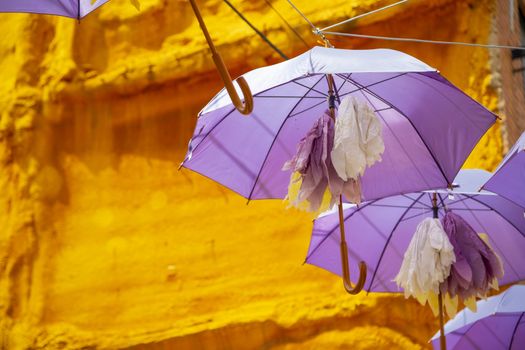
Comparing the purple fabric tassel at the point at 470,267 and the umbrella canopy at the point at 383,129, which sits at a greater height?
the umbrella canopy at the point at 383,129

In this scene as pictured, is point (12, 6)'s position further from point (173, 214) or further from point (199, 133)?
point (173, 214)

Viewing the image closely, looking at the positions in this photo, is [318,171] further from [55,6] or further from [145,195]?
[145,195]

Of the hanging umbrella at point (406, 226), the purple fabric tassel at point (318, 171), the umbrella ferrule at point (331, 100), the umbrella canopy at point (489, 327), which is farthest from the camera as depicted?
the umbrella canopy at point (489, 327)

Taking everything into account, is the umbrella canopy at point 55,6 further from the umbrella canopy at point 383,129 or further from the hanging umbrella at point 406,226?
the hanging umbrella at point 406,226

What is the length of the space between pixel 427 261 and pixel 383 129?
66 centimetres

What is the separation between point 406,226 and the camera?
508cm

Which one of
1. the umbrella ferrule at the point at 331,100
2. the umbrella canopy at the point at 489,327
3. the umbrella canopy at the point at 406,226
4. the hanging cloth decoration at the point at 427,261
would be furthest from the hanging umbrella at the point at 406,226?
the umbrella ferrule at the point at 331,100

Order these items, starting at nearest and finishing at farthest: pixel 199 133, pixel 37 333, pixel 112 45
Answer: pixel 199 133 < pixel 37 333 < pixel 112 45

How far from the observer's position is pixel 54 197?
834cm

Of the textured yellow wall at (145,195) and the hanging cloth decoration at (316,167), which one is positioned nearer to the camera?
the hanging cloth decoration at (316,167)

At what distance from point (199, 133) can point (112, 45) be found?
4.39 metres

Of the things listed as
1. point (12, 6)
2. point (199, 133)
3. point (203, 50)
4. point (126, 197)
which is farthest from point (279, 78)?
point (126, 197)

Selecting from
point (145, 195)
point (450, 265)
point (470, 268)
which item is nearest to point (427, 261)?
point (450, 265)

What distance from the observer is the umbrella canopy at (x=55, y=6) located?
3691 millimetres
